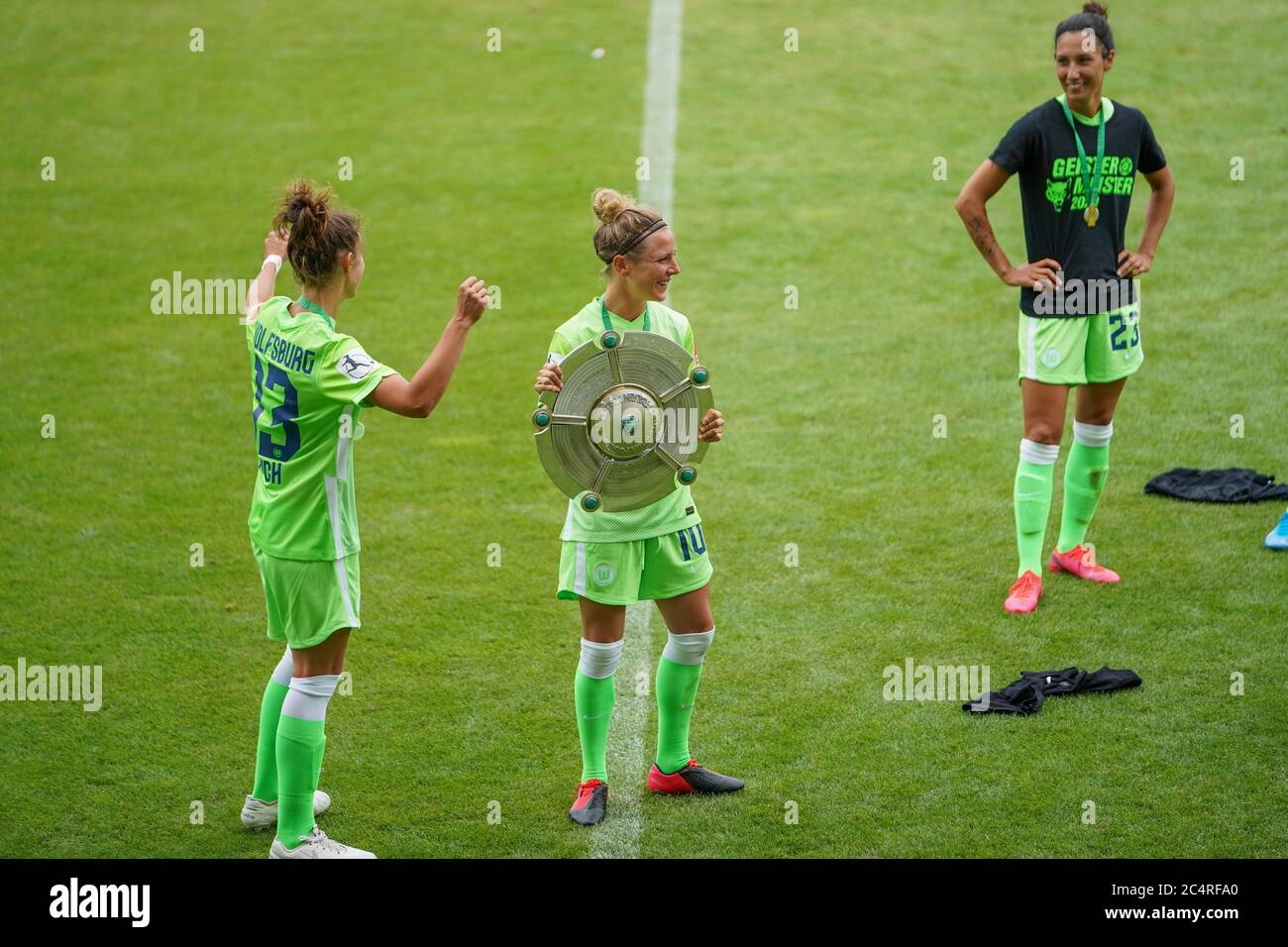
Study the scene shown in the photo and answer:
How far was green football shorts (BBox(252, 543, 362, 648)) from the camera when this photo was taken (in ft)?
15.4

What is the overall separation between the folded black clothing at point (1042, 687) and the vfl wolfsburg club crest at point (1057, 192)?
6.98 ft

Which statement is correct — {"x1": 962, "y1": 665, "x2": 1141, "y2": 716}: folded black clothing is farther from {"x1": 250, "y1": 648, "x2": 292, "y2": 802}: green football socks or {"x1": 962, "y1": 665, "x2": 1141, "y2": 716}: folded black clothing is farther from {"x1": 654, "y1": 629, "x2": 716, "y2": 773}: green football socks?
{"x1": 250, "y1": 648, "x2": 292, "y2": 802}: green football socks

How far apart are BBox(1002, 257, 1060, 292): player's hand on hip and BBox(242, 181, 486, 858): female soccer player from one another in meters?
3.18

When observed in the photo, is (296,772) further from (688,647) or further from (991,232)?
(991,232)

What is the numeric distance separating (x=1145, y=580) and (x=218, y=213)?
882 centimetres

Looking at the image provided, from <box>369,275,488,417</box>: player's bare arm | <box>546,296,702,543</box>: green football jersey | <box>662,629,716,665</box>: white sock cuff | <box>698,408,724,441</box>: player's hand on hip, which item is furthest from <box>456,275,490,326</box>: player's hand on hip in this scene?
<box>662,629,716,665</box>: white sock cuff

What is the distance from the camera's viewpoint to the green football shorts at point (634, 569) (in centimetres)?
494

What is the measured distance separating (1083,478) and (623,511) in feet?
10.0

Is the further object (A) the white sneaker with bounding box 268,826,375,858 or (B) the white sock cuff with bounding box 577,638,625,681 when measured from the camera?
(B) the white sock cuff with bounding box 577,638,625,681

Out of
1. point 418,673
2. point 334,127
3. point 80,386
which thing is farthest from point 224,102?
point 418,673

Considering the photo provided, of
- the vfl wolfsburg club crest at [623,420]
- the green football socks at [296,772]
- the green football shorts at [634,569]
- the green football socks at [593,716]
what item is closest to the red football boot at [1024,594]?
the green football shorts at [634,569]

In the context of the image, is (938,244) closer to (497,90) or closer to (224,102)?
(497,90)

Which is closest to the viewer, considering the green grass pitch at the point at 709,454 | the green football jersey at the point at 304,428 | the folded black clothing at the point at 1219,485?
the green football jersey at the point at 304,428

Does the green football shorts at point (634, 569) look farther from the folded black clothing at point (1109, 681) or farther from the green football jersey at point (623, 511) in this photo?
the folded black clothing at point (1109, 681)
